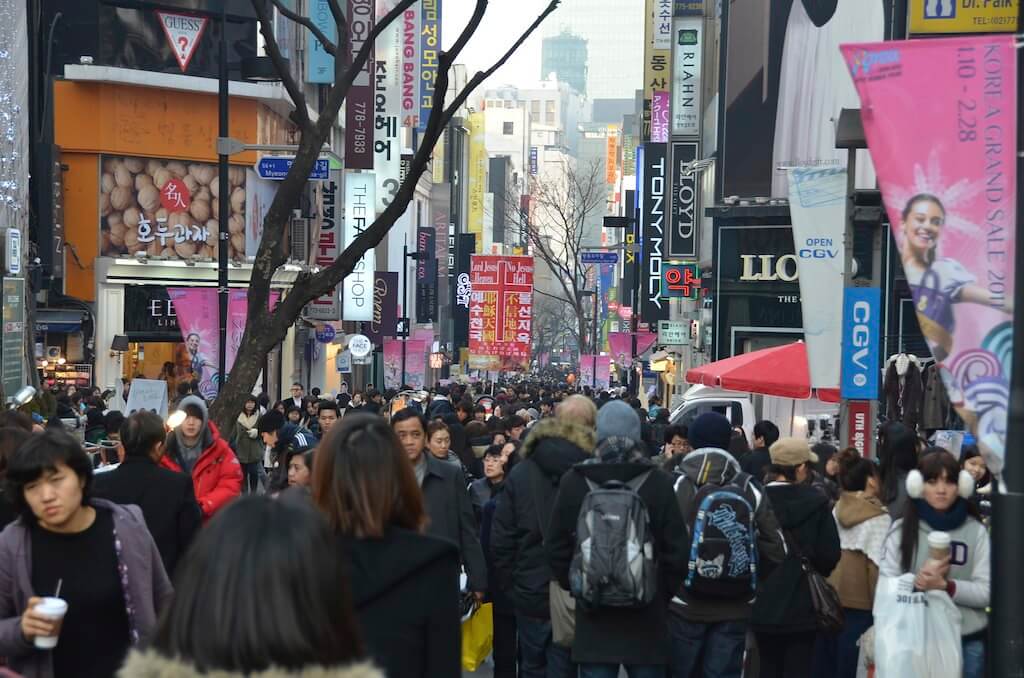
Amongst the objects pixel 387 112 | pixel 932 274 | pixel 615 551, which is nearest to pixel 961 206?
pixel 932 274

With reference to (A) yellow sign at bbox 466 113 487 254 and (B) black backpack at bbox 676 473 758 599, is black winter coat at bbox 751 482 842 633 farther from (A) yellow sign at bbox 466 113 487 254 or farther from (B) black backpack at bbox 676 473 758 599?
(A) yellow sign at bbox 466 113 487 254

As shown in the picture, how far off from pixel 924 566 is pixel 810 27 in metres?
24.0

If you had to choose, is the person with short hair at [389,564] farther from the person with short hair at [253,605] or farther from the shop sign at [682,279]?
the shop sign at [682,279]

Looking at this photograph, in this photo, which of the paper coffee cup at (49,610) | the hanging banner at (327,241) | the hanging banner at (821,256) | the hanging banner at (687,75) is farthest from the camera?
the hanging banner at (327,241)

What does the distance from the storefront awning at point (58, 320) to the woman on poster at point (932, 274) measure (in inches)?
1204

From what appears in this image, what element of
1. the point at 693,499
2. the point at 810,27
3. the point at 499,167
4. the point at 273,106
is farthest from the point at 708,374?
the point at 499,167

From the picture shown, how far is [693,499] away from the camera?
25.0ft

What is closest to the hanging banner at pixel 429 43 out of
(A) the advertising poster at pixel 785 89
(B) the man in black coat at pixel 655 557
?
(A) the advertising poster at pixel 785 89

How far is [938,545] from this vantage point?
682 cm

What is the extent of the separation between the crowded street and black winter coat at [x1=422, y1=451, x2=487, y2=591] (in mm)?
18

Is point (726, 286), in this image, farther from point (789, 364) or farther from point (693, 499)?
point (693, 499)

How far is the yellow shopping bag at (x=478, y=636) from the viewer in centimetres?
967

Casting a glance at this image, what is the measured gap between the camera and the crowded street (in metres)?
4.45

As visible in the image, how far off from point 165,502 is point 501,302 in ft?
148
